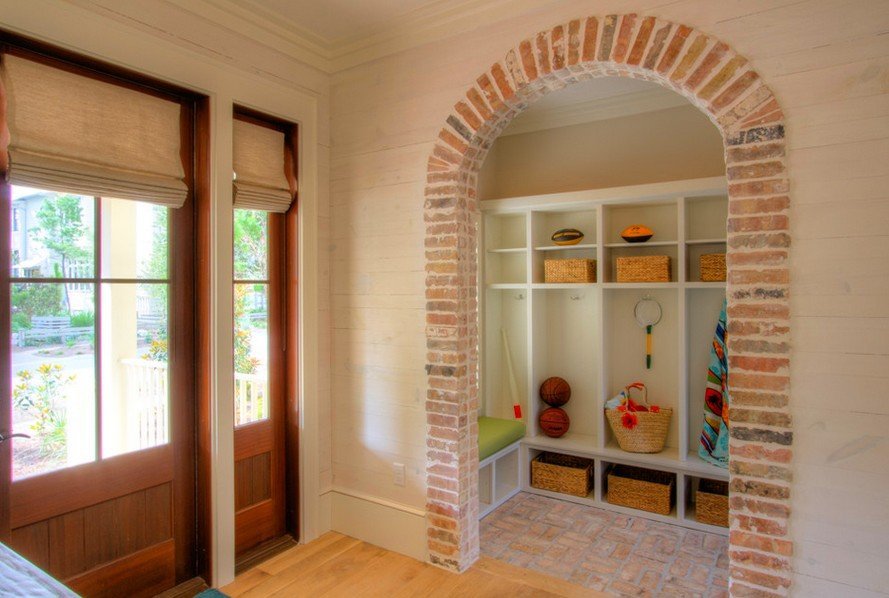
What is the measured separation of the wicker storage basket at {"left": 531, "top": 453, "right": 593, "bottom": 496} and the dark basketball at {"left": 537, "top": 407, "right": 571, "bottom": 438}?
22 centimetres

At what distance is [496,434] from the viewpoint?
3.73 meters

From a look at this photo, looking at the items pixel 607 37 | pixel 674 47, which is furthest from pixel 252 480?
A: pixel 674 47

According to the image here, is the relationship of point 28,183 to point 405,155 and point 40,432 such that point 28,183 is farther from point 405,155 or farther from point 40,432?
point 405,155

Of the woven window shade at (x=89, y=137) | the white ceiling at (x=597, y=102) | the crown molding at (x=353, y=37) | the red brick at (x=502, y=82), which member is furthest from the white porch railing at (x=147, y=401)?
the white ceiling at (x=597, y=102)

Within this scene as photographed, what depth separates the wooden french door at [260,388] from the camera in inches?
115

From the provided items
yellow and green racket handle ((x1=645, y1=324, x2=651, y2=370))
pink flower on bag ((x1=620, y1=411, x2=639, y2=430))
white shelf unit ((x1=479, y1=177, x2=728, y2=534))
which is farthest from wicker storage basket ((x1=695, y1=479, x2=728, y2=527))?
yellow and green racket handle ((x1=645, y1=324, x2=651, y2=370))

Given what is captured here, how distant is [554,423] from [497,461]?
515 mm

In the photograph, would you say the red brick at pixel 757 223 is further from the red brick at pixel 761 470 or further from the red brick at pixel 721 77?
the red brick at pixel 761 470

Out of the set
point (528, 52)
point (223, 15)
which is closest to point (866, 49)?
point (528, 52)

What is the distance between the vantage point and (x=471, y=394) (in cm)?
294

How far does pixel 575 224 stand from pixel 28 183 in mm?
3379

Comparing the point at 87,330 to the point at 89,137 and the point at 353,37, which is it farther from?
the point at 353,37

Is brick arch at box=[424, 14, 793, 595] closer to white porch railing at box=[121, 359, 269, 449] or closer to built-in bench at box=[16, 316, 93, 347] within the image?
white porch railing at box=[121, 359, 269, 449]

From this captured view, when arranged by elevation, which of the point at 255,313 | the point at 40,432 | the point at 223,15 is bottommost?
the point at 40,432
